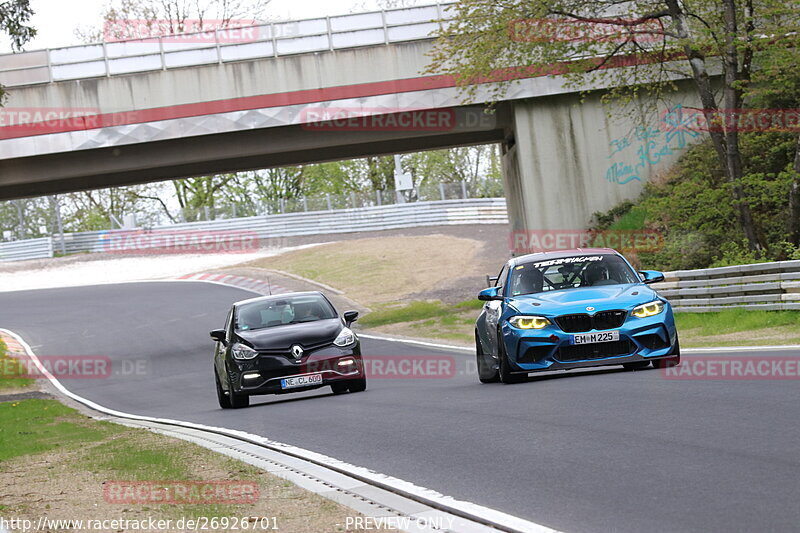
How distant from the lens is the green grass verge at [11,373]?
27.4m

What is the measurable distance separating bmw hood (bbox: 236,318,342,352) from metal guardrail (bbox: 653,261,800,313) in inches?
325

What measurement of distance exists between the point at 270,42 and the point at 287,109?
208 cm

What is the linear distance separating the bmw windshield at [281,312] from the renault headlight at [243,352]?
2.29ft

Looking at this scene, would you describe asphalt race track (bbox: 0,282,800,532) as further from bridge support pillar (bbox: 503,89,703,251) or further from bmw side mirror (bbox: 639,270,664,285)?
bridge support pillar (bbox: 503,89,703,251)

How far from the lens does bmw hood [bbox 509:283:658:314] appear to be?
13227 mm

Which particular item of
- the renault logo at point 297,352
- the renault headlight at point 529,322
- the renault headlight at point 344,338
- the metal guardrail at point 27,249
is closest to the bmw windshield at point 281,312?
the renault headlight at point 344,338

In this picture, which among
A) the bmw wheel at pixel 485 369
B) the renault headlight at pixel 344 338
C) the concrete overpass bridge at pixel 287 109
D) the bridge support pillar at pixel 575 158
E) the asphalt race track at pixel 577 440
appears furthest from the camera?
the bridge support pillar at pixel 575 158

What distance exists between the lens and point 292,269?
175 feet

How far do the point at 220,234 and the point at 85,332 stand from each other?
110 ft

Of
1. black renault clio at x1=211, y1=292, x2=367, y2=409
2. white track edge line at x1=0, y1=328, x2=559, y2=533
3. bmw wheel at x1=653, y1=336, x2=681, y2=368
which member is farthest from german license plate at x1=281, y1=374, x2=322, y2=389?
bmw wheel at x1=653, y1=336, x2=681, y2=368

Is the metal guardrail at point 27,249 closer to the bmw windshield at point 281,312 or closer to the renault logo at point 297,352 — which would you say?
the bmw windshield at point 281,312

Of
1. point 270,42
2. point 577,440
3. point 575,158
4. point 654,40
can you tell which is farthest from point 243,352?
point 575,158

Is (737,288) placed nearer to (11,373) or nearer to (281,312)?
(281,312)

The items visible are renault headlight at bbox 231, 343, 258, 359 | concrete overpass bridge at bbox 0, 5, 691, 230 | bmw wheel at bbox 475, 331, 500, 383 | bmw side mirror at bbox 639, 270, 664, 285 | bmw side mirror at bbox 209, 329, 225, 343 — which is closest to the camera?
bmw side mirror at bbox 639, 270, 664, 285
